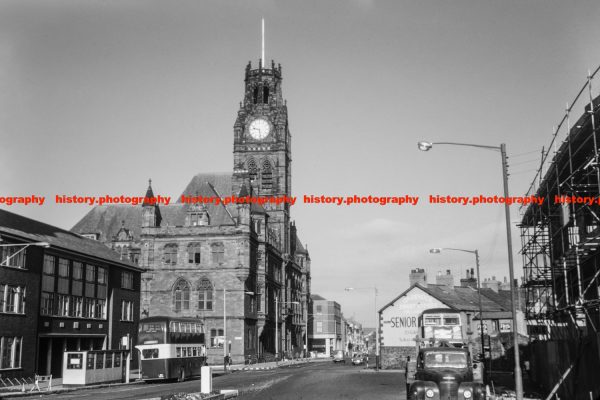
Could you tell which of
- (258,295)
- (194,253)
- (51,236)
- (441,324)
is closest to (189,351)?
(51,236)

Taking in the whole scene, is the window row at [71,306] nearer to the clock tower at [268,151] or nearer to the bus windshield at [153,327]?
the bus windshield at [153,327]

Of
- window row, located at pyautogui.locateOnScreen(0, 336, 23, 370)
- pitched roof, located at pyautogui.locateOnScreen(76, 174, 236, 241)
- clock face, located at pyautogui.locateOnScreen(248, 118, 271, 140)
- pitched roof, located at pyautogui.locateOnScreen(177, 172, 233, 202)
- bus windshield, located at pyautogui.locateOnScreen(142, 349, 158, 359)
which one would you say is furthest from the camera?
clock face, located at pyautogui.locateOnScreen(248, 118, 271, 140)

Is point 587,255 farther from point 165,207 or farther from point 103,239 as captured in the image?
point 103,239

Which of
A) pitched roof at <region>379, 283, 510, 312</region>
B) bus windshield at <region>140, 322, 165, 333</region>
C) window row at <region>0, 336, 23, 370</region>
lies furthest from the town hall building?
window row at <region>0, 336, 23, 370</region>

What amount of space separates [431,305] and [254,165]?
46583 millimetres

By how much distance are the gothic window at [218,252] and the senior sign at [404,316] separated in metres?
23.7

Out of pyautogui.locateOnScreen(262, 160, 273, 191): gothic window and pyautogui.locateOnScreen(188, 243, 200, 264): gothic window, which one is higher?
pyautogui.locateOnScreen(262, 160, 273, 191): gothic window

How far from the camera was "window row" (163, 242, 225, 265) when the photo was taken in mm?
76812

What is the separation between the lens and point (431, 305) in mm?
58094

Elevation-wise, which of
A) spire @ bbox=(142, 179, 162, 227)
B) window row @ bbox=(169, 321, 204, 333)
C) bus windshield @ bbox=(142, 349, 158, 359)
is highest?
spire @ bbox=(142, 179, 162, 227)

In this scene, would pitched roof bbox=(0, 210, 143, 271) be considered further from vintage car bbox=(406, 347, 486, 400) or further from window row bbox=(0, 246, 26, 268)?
vintage car bbox=(406, 347, 486, 400)

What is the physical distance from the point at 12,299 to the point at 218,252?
3580 centimetres

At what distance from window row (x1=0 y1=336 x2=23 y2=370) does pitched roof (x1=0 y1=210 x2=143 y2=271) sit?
625 cm

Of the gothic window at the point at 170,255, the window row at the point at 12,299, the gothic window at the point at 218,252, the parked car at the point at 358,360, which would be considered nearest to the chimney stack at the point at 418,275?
the parked car at the point at 358,360
